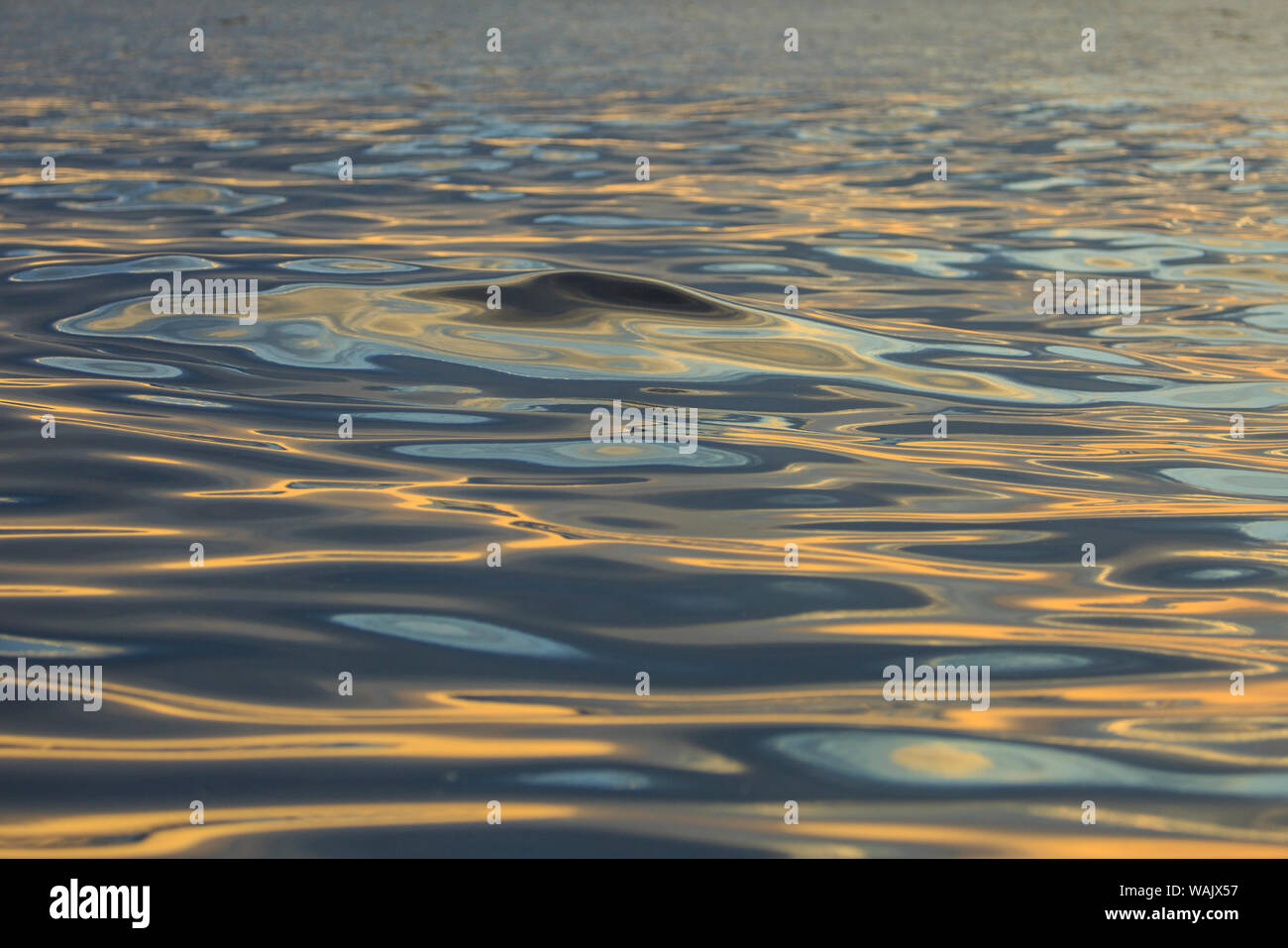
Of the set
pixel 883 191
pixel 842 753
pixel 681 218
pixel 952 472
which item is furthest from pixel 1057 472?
pixel 883 191

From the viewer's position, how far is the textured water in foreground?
3.12 meters

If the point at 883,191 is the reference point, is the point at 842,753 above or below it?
below

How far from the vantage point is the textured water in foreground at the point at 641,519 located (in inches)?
123

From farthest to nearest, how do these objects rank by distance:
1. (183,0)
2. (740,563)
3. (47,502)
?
(183,0)
(47,502)
(740,563)

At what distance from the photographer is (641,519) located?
4.64 m

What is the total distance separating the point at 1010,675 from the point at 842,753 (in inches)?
22.8

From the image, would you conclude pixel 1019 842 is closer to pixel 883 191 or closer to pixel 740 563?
pixel 740 563

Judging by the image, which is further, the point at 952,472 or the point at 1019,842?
the point at 952,472

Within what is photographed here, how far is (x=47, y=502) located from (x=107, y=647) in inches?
48.1

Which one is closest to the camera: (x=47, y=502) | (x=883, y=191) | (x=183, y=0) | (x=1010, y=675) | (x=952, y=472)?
(x=1010, y=675)

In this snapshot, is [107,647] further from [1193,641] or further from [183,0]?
[183,0]

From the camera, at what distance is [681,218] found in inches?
411
